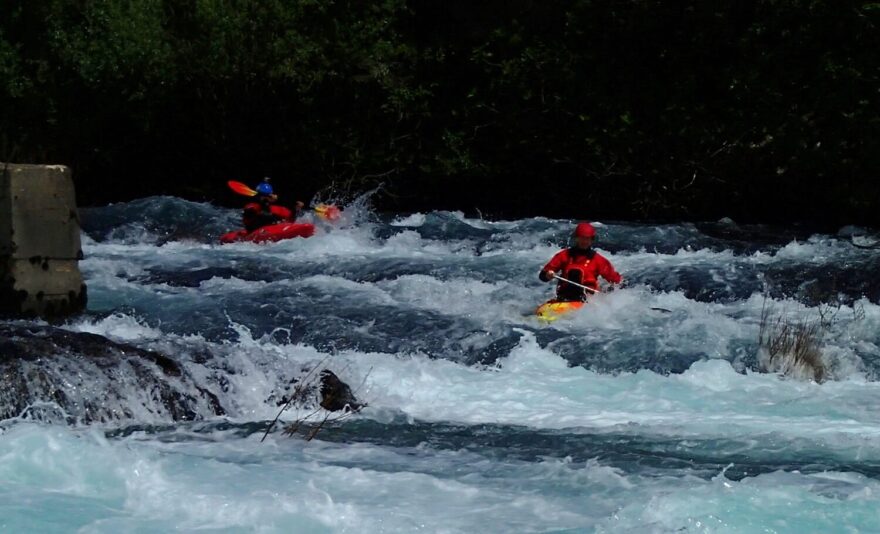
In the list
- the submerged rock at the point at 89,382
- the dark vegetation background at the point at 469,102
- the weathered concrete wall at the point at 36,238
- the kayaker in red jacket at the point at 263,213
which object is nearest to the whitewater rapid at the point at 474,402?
the submerged rock at the point at 89,382

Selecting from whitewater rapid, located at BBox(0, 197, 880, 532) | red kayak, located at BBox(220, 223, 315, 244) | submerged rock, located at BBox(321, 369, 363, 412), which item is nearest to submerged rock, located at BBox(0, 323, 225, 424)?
whitewater rapid, located at BBox(0, 197, 880, 532)

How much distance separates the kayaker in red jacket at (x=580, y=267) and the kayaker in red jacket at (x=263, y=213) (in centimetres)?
535

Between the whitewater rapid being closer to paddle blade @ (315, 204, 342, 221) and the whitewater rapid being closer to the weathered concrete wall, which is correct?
the weathered concrete wall

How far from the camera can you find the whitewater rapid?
18.9 feet

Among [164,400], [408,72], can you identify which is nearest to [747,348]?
[164,400]

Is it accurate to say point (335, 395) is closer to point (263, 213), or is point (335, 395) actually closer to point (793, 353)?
point (793, 353)

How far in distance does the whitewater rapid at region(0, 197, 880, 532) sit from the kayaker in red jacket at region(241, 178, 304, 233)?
597 mm

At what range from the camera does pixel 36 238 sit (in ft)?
31.6

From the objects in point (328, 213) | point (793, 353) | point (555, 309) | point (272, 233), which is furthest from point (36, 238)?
point (328, 213)

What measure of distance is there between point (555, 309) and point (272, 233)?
5.56 meters

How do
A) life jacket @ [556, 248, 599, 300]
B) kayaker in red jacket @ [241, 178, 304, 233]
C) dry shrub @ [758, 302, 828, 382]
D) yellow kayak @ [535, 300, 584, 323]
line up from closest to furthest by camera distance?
dry shrub @ [758, 302, 828, 382]
yellow kayak @ [535, 300, 584, 323]
life jacket @ [556, 248, 599, 300]
kayaker in red jacket @ [241, 178, 304, 233]

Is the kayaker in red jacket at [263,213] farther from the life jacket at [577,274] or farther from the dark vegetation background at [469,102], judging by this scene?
the life jacket at [577,274]

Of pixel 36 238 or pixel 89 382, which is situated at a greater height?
pixel 36 238

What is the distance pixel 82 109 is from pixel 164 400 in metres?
14.4
